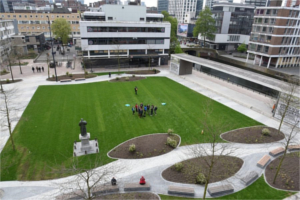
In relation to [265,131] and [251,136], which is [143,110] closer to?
[251,136]

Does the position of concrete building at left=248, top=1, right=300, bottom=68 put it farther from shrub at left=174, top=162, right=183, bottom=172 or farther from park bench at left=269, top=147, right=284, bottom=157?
shrub at left=174, top=162, right=183, bottom=172

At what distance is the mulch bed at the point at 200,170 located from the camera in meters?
15.2

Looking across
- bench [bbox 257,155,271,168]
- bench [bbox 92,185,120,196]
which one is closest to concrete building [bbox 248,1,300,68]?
bench [bbox 257,155,271,168]

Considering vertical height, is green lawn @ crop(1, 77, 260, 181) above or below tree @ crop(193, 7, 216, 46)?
below

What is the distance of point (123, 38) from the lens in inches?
1892

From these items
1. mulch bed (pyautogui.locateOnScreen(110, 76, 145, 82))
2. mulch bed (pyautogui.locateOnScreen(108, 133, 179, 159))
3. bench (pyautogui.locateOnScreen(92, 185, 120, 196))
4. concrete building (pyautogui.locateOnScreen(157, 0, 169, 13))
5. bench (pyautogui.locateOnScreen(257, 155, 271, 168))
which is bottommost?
mulch bed (pyautogui.locateOnScreen(108, 133, 179, 159))

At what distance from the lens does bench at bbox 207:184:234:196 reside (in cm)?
1373

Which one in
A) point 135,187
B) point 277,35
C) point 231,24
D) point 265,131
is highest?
point 231,24

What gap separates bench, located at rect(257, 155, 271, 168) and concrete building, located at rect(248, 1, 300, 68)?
45488mm

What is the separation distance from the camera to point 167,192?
13.9 metres

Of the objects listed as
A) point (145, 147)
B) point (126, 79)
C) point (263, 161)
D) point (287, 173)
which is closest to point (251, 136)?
point (263, 161)

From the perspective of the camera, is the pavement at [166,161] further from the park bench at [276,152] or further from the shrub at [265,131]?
the shrub at [265,131]

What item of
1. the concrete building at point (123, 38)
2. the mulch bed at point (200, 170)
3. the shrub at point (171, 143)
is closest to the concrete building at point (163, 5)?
the concrete building at point (123, 38)

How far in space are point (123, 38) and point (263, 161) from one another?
130ft
